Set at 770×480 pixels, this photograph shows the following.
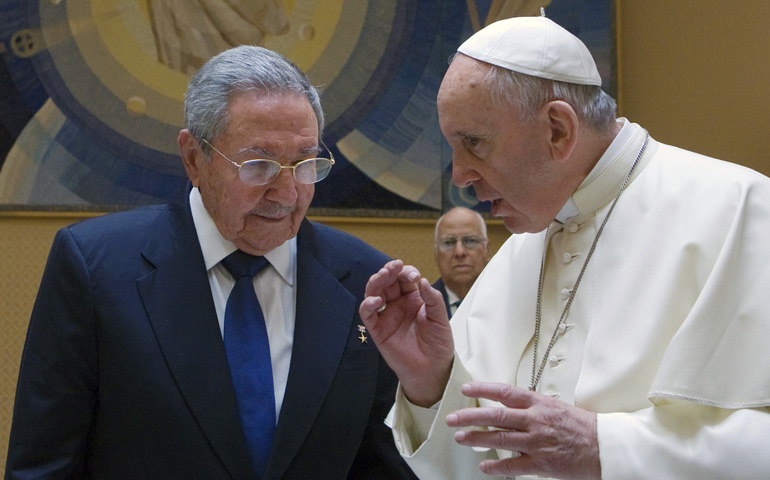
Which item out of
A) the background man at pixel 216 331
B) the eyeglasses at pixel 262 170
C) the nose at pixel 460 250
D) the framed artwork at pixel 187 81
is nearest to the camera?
the background man at pixel 216 331

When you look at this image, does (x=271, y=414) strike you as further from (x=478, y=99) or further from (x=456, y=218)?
(x=456, y=218)

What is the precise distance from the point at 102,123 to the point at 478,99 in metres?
4.32

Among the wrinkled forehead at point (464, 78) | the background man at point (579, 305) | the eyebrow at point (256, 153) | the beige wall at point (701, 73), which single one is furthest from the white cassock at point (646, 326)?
the beige wall at point (701, 73)

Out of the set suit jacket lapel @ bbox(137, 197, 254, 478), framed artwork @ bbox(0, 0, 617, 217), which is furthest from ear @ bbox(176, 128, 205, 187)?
framed artwork @ bbox(0, 0, 617, 217)

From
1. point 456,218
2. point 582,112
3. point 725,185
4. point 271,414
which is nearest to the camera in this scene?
point 725,185

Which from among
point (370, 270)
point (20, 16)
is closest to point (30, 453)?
point (370, 270)

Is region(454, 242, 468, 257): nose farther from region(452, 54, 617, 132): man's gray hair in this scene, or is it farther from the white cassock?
region(452, 54, 617, 132): man's gray hair

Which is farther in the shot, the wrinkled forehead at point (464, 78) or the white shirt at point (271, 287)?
the white shirt at point (271, 287)

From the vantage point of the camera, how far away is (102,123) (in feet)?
18.8

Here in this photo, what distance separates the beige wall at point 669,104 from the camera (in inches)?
223

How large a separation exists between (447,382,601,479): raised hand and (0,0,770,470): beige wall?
4.48m

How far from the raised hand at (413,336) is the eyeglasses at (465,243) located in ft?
11.4

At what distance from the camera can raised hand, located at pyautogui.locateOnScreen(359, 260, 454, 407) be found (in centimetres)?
198

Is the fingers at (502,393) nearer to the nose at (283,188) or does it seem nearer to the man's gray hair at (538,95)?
the man's gray hair at (538,95)
